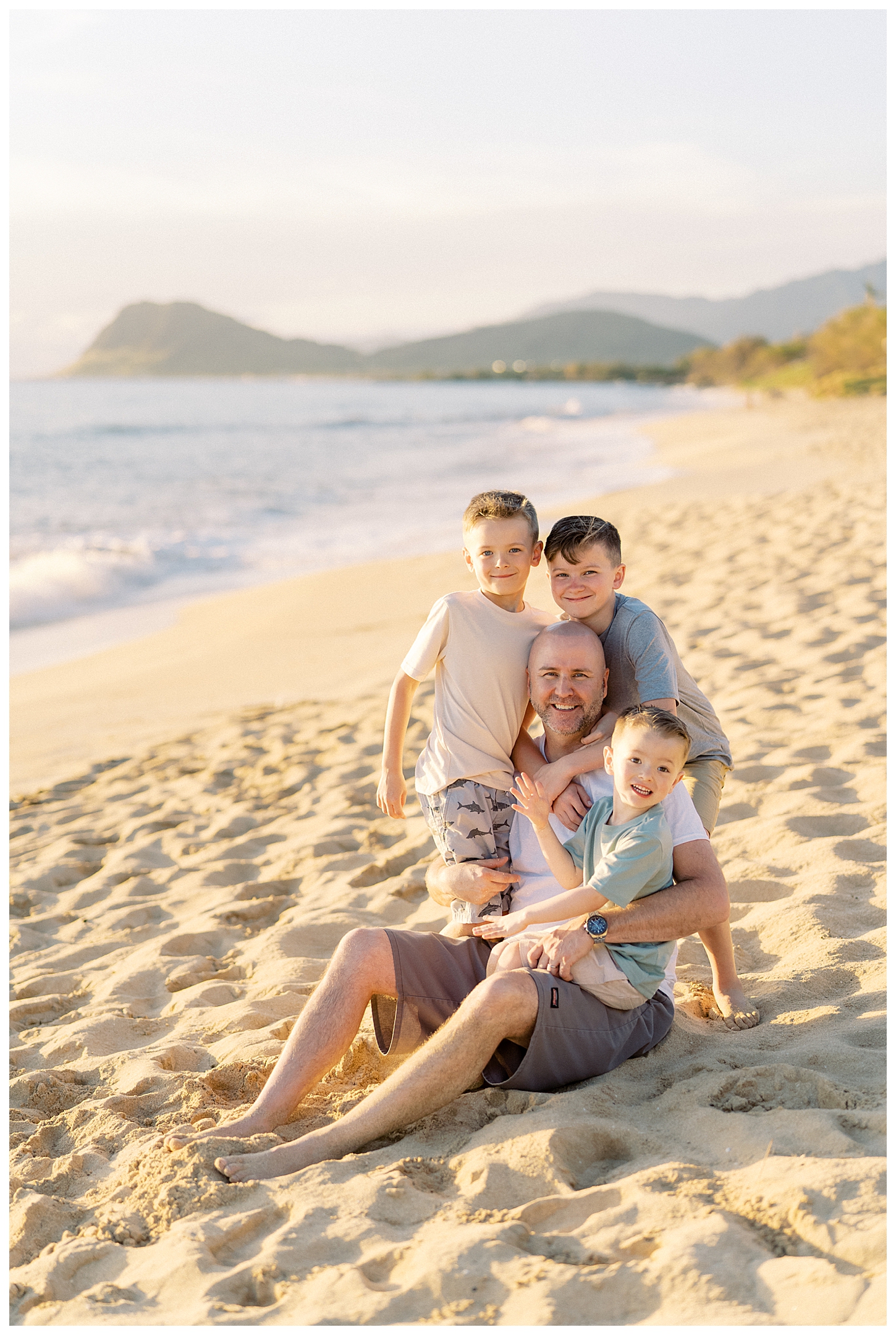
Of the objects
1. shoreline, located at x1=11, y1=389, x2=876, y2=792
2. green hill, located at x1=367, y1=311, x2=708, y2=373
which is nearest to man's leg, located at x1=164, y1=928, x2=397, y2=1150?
shoreline, located at x1=11, y1=389, x2=876, y2=792

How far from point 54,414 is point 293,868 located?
42.3 metres

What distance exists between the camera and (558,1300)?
74.2 inches

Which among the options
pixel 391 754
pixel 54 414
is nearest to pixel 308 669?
pixel 391 754

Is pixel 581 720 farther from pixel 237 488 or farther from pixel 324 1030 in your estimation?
pixel 237 488

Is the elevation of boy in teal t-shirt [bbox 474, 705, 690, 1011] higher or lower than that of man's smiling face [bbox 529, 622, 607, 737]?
lower

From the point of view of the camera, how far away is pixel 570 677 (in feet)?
9.39

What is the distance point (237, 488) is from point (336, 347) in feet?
368

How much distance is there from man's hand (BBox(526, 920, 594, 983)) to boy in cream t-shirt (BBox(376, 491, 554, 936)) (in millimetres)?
474

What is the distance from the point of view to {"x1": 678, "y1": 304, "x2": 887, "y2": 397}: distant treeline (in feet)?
129

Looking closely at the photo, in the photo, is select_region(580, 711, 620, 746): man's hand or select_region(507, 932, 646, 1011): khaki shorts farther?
select_region(580, 711, 620, 746): man's hand

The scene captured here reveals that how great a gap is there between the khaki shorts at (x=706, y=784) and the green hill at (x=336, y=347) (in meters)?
107

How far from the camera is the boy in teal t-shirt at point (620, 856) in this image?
2.51 metres

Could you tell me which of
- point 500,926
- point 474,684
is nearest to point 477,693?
point 474,684

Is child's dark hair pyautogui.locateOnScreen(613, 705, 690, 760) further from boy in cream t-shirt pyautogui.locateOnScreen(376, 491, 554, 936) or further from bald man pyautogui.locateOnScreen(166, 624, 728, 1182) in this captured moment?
boy in cream t-shirt pyautogui.locateOnScreen(376, 491, 554, 936)
